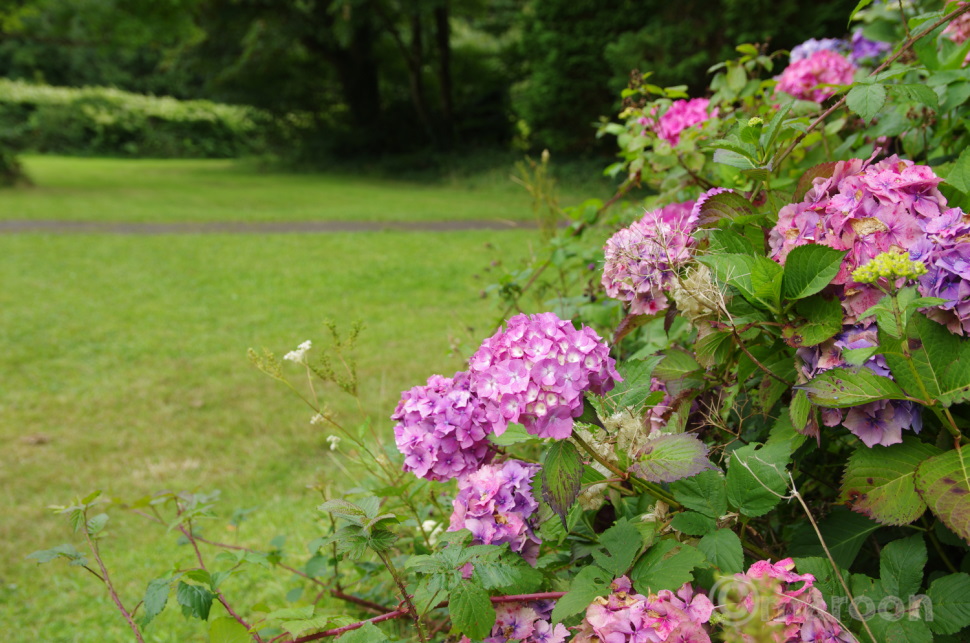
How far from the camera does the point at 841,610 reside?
0.94m

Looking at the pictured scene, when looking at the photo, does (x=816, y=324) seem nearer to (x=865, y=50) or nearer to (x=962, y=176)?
(x=962, y=176)

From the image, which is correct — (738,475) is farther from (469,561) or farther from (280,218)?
(280,218)

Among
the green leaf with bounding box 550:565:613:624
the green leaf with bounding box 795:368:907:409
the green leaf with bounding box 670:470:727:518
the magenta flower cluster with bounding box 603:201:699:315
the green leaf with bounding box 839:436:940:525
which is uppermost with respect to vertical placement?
the magenta flower cluster with bounding box 603:201:699:315

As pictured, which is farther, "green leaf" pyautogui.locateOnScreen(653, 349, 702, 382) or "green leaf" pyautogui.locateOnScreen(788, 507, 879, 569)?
"green leaf" pyautogui.locateOnScreen(653, 349, 702, 382)

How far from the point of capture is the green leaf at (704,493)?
100cm

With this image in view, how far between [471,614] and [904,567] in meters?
0.59

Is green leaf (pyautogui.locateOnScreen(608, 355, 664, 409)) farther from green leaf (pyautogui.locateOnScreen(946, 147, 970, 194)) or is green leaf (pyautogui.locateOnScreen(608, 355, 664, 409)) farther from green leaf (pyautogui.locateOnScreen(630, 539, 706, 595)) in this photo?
green leaf (pyautogui.locateOnScreen(946, 147, 970, 194))

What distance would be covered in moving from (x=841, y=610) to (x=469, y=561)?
1.73 feet

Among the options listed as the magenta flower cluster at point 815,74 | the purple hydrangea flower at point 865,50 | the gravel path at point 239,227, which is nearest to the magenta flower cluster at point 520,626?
the magenta flower cluster at point 815,74

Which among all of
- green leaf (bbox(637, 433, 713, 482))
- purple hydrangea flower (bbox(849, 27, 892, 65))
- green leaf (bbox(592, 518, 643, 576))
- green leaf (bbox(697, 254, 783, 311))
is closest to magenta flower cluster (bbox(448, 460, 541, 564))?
green leaf (bbox(592, 518, 643, 576))

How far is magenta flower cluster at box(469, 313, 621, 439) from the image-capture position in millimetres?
910

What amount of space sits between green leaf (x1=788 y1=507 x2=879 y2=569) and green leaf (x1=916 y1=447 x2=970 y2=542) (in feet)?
0.54

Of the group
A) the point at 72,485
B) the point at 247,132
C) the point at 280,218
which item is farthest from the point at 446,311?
the point at 247,132

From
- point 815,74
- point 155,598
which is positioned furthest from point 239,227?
point 155,598
